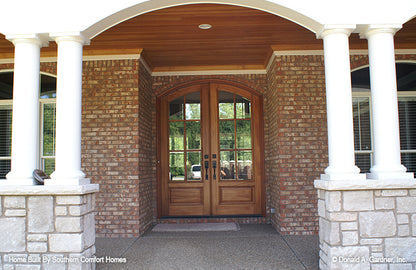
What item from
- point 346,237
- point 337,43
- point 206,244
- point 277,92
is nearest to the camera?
point 346,237

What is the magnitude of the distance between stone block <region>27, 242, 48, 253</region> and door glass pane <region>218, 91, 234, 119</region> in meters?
3.94

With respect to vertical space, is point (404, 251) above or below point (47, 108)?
below

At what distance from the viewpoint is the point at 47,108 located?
607 centimetres

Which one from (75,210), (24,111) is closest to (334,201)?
(75,210)

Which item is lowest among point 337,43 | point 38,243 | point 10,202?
point 38,243

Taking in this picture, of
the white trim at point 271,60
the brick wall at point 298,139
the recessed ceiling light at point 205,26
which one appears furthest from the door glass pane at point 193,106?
the recessed ceiling light at point 205,26

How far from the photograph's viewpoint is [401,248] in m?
3.44

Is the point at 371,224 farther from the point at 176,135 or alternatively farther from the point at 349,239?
the point at 176,135

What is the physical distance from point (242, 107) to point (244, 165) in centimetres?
109

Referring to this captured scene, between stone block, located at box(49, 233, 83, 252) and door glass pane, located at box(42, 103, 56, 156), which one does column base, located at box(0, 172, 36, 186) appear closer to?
stone block, located at box(49, 233, 83, 252)

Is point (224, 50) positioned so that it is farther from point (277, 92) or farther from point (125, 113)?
point (125, 113)

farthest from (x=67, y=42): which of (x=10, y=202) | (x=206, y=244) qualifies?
(x=206, y=244)

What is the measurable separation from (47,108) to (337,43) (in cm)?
478

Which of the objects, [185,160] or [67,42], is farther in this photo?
[185,160]
